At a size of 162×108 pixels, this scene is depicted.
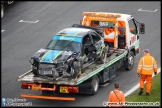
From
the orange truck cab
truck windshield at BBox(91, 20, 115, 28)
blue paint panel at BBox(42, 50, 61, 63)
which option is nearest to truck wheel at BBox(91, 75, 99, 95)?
blue paint panel at BBox(42, 50, 61, 63)

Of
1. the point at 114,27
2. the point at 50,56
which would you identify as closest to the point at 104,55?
the point at 114,27

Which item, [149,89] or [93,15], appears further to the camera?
[93,15]

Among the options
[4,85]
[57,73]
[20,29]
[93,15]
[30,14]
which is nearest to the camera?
[57,73]

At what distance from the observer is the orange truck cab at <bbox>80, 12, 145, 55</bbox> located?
26.3m

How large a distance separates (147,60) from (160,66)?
14.8 ft

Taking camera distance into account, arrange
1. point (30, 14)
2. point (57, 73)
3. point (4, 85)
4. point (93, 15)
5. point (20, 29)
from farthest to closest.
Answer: point (30, 14), point (20, 29), point (93, 15), point (4, 85), point (57, 73)

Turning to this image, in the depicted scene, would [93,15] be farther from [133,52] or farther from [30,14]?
[30,14]

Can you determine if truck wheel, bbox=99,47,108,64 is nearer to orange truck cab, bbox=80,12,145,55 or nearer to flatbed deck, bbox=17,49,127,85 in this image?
flatbed deck, bbox=17,49,127,85

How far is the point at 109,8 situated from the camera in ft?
120

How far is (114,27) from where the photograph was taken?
2633 centimetres

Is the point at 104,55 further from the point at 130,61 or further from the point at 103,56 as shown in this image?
the point at 130,61

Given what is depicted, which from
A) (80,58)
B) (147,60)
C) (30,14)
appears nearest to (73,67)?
(80,58)

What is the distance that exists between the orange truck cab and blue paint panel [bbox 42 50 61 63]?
3.91 metres

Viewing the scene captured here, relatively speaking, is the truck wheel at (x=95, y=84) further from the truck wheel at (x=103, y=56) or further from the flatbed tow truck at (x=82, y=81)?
the truck wheel at (x=103, y=56)
